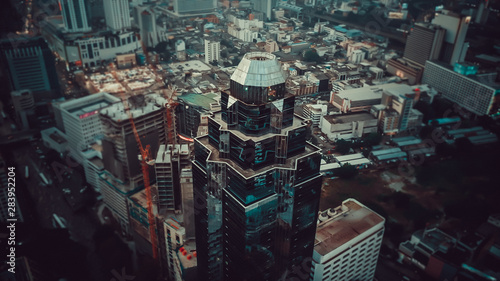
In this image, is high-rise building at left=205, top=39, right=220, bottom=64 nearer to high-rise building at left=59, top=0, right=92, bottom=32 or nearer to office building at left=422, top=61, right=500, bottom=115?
office building at left=422, top=61, right=500, bottom=115

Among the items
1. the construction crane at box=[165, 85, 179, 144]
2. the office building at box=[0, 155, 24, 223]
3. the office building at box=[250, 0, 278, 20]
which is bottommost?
the office building at box=[0, 155, 24, 223]

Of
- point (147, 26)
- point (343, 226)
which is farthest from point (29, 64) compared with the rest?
point (343, 226)


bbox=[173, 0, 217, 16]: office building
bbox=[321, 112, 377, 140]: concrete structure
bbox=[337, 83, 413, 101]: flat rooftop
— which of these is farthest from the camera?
bbox=[173, 0, 217, 16]: office building

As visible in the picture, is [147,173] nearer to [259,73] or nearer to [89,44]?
[259,73]

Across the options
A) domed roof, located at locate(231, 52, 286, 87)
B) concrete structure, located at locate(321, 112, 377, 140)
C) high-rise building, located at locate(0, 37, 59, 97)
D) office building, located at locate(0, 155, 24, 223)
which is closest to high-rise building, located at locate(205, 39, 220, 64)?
concrete structure, located at locate(321, 112, 377, 140)

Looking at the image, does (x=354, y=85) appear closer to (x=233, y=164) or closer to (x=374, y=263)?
(x=374, y=263)

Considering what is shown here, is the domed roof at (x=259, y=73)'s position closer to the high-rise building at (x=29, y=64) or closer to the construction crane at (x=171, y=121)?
the construction crane at (x=171, y=121)

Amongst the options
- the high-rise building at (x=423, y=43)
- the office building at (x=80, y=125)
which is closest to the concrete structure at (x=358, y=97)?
the high-rise building at (x=423, y=43)

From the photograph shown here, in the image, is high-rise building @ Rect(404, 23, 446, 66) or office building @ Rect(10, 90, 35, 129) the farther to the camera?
high-rise building @ Rect(404, 23, 446, 66)

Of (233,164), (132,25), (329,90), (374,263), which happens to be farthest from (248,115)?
(132,25)
